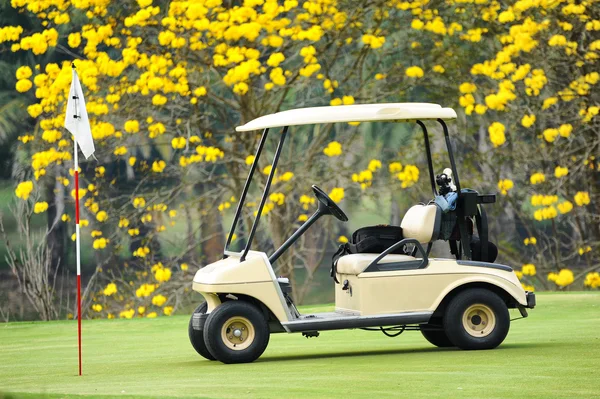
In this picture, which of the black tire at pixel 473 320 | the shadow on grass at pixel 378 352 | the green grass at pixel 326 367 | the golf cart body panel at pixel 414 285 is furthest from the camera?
the shadow on grass at pixel 378 352

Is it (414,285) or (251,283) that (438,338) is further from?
(251,283)

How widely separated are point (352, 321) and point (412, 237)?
955 mm

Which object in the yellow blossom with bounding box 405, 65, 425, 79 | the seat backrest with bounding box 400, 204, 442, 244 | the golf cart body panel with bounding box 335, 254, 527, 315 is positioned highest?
the yellow blossom with bounding box 405, 65, 425, 79

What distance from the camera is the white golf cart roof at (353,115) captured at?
9.65 meters

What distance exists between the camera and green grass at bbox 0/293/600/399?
25.0ft

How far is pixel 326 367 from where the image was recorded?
9164mm

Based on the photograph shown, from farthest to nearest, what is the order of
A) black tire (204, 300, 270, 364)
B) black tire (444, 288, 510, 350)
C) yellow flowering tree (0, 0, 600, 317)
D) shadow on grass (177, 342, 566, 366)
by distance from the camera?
yellow flowering tree (0, 0, 600, 317) < shadow on grass (177, 342, 566, 366) < black tire (444, 288, 510, 350) < black tire (204, 300, 270, 364)

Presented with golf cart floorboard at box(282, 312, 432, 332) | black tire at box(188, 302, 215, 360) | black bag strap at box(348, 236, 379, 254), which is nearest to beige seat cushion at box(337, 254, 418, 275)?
black bag strap at box(348, 236, 379, 254)

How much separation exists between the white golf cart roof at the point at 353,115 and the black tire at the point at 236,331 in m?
1.44

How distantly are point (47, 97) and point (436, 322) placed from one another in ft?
30.9

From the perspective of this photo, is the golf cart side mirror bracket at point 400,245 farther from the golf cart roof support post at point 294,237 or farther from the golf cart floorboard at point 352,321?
the golf cart roof support post at point 294,237

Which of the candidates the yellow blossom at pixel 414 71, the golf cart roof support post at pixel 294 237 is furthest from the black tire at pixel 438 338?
the yellow blossom at pixel 414 71

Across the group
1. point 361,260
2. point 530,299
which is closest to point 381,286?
point 361,260

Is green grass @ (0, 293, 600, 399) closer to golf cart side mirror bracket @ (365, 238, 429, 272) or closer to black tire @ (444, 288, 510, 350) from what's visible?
black tire @ (444, 288, 510, 350)
